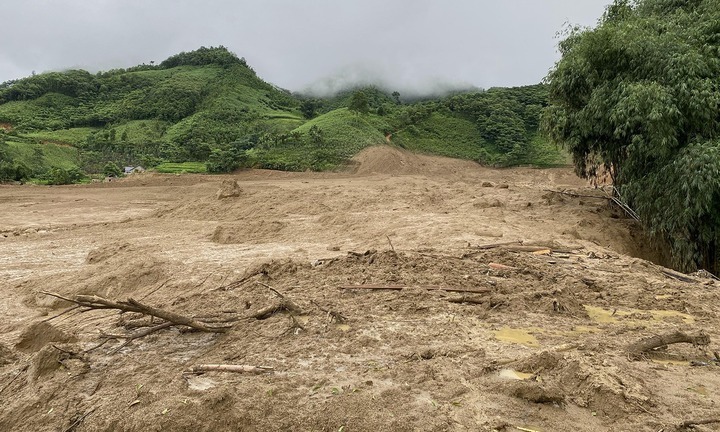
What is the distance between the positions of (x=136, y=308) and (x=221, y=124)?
39596 millimetres

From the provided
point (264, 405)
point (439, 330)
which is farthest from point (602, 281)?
point (264, 405)

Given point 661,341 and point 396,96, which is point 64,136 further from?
point 661,341

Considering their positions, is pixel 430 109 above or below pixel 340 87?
below

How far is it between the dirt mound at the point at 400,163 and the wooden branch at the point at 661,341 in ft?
72.5

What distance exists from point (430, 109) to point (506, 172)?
10.8 meters

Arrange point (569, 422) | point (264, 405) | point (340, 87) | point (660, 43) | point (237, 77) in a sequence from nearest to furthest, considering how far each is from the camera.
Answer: point (569, 422)
point (264, 405)
point (660, 43)
point (237, 77)
point (340, 87)

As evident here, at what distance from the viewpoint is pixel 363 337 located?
386cm

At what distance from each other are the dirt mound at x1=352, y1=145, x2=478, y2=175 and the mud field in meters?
17.8

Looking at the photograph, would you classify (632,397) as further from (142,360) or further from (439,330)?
(142,360)

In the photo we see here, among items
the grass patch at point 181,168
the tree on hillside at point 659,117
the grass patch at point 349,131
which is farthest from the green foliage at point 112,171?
the tree on hillside at point 659,117

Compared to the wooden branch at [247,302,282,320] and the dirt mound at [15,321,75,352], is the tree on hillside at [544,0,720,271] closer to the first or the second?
the wooden branch at [247,302,282,320]

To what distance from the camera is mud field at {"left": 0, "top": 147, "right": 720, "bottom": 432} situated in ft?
9.08

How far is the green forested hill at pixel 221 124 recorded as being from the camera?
94.6 ft

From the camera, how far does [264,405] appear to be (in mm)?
2816
